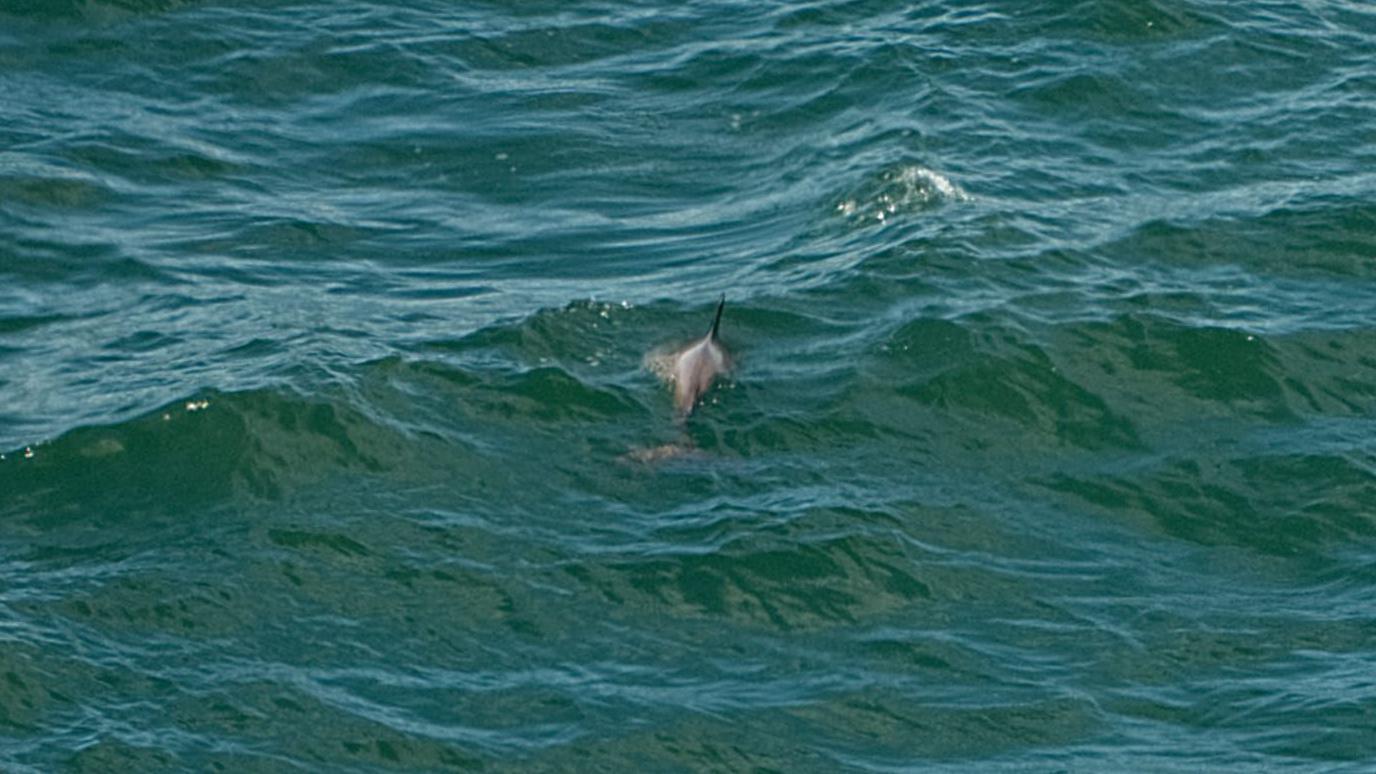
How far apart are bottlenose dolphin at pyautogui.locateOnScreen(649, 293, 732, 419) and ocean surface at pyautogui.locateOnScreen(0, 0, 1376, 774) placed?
0.19 m

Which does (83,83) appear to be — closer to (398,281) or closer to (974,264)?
(398,281)

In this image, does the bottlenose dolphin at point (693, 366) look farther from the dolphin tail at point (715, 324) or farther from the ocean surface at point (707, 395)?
the ocean surface at point (707, 395)

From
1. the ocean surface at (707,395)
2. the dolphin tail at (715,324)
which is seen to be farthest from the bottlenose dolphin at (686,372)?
the ocean surface at (707,395)

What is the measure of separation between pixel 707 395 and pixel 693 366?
29cm

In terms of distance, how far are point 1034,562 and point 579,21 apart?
41.4 feet

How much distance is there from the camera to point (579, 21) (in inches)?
1087

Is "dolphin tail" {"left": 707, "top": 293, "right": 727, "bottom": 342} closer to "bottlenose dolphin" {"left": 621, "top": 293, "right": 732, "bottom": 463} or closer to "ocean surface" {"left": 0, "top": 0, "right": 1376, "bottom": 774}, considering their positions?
"bottlenose dolphin" {"left": 621, "top": 293, "right": 732, "bottom": 463}

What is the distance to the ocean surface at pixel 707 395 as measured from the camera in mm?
15438

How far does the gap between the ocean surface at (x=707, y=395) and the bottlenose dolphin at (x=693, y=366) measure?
19cm

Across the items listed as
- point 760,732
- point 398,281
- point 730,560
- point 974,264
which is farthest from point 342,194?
point 760,732

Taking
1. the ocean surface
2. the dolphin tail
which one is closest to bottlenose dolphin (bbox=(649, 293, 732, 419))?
the dolphin tail

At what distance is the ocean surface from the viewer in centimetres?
1544

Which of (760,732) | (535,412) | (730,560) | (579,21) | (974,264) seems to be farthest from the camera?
(579,21)

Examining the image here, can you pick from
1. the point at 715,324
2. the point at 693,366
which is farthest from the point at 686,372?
the point at 715,324
